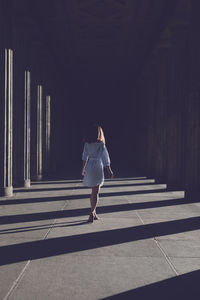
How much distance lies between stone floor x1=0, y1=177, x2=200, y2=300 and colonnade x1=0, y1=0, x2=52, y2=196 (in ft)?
10.1

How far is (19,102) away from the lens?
16656 mm

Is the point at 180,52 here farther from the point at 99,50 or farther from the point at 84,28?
the point at 99,50

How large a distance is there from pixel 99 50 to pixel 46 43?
13.3 ft

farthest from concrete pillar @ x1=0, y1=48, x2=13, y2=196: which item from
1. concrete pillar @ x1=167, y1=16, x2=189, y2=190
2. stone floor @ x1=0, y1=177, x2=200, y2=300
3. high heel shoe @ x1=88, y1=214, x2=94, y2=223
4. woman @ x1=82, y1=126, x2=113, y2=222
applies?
concrete pillar @ x1=167, y1=16, x2=189, y2=190

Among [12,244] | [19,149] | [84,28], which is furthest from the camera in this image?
[84,28]

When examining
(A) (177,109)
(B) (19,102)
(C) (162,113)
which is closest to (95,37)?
(C) (162,113)

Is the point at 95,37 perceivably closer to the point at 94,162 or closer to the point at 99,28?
the point at 99,28

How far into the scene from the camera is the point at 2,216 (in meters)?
9.16

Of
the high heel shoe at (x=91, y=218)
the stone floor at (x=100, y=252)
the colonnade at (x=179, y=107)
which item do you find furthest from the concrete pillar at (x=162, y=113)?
the high heel shoe at (x=91, y=218)

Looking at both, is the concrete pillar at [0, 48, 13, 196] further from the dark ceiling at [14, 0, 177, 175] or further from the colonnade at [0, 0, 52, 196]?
the dark ceiling at [14, 0, 177, 175]

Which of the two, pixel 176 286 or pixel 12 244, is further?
pixel 12 244

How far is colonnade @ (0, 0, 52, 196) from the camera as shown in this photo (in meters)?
12.9

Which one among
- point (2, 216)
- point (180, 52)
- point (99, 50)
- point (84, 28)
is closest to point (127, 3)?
point (180, 52)

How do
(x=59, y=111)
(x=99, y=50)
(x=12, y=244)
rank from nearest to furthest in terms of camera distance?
1. (x=12, y=244)
2. (x=99, y=50)
3. (x=59, y=111)
